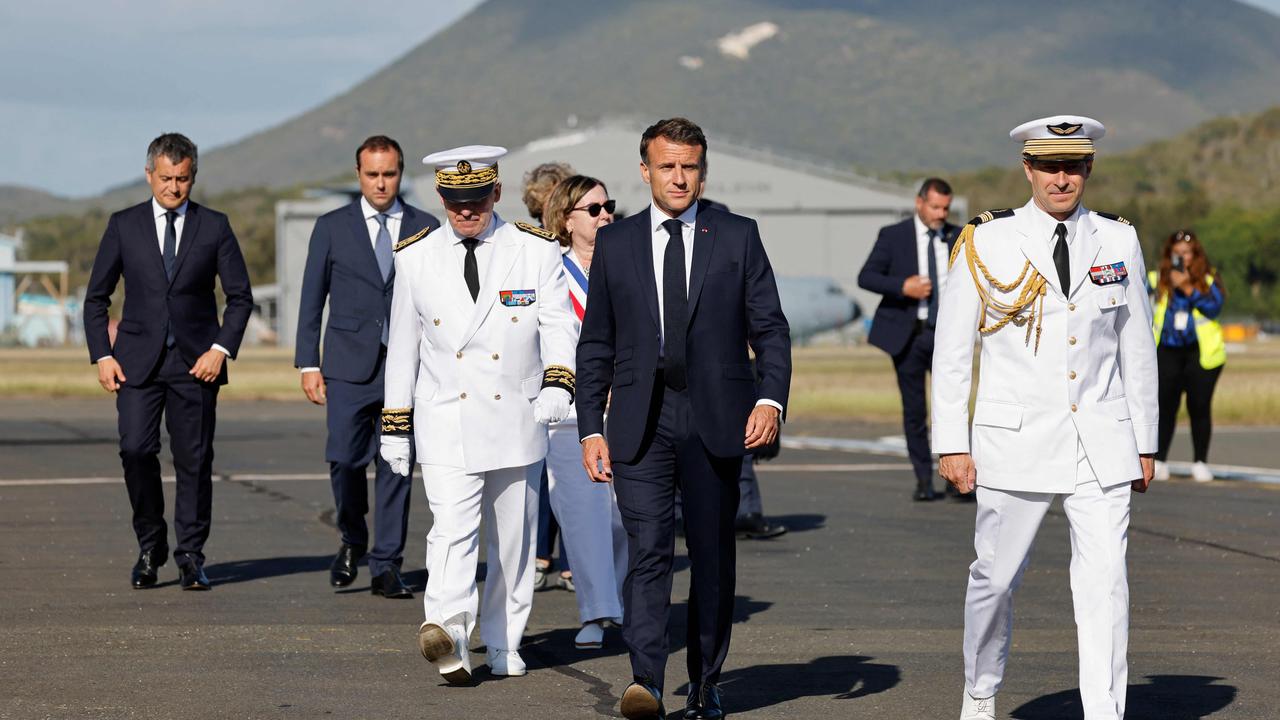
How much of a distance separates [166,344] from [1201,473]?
1021 centimetres

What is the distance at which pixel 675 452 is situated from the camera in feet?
21.3

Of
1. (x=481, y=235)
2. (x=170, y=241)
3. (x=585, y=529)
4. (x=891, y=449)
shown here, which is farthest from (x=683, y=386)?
(x=891, y=449)

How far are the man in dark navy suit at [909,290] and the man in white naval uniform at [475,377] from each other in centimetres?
661

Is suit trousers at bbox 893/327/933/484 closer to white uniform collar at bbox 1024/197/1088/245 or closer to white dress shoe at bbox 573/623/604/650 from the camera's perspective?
white dress shoe at bbox 573/623/604/650

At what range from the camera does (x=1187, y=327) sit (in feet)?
51.3

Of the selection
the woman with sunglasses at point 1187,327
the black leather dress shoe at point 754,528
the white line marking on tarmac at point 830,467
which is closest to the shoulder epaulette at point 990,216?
the black leather dress shoe at point 754,528

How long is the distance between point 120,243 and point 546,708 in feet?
14.4

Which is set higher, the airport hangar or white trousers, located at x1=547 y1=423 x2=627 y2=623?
the airport hangar

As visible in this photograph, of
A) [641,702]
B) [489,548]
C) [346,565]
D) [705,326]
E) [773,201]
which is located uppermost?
[773,201]

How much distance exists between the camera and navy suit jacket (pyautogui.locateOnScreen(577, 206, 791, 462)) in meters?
6.43

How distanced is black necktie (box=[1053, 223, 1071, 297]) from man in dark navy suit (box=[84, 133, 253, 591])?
198 inches

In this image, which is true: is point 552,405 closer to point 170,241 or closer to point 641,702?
point 641,702

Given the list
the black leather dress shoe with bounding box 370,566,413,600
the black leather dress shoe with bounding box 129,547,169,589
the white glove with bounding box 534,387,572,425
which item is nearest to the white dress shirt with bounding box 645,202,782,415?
the white glove with bounding box 534,387,572,425

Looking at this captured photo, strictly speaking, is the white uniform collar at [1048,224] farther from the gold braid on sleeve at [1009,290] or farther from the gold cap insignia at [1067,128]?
the gold cap insignia at [1067,128]
